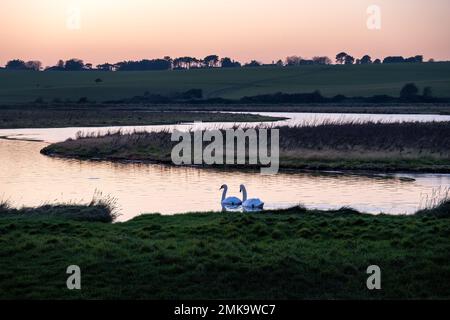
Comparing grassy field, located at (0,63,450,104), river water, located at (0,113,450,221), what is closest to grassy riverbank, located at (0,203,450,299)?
river water, located at (0,113,450,221)

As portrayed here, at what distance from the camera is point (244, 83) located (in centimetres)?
17775

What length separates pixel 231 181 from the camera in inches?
1309

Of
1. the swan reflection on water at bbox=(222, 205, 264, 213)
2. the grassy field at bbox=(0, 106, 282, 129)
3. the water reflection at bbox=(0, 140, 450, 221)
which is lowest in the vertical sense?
the grassy field at bbox=(0, 106, 282, 129)

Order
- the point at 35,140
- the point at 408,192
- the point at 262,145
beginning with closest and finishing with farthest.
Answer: the point at 408,192, the point at 262,145, the point at 35,140

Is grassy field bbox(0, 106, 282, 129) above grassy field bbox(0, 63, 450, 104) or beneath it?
beneath

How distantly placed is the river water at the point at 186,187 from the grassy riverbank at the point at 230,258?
20.4ft

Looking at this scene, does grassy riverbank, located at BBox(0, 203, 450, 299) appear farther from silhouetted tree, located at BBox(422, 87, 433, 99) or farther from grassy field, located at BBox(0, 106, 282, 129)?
silhouetted tree, located at BBox(422, 87, 433, 99)

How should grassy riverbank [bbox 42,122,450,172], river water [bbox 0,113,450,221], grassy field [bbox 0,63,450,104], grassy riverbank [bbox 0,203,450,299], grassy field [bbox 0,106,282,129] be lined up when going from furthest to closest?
1. grassy field [bbox 0,63,450,104]
2. grassy field [bbox 0,106,282,129]
3. grassy riverbank [bbox 42,122,450,172]
4. river water [bbox 0,113,450,221]
5. grassy riverbank [bbox 0,203,450,299]

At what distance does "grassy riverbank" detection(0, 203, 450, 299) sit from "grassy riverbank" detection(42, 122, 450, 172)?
20483 mm

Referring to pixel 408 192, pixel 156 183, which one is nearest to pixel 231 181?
pixel 156 183

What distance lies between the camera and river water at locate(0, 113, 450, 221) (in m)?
26.2

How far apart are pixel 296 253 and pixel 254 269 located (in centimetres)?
148

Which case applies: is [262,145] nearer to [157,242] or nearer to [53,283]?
[157,242]

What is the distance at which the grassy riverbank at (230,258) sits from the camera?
1251 centimetres
